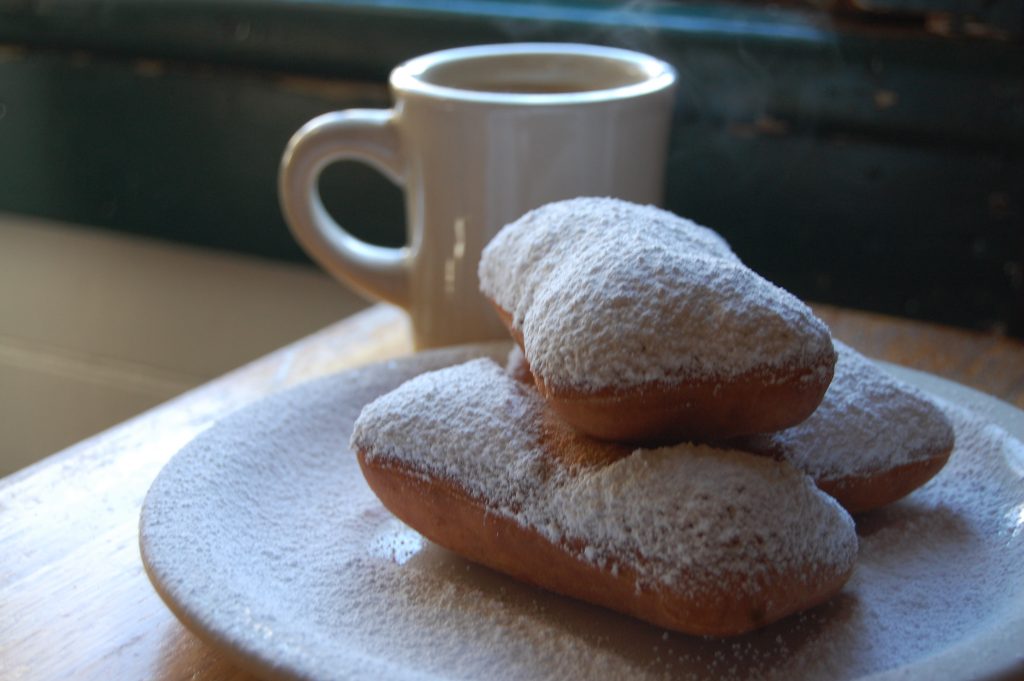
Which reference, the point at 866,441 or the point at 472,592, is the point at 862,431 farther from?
the point at 472,592

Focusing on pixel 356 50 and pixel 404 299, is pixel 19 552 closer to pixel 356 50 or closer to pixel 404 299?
pixel 404 299

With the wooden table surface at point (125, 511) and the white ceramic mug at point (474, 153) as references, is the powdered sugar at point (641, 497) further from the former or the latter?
the white ceramic mug at point (474, 153)

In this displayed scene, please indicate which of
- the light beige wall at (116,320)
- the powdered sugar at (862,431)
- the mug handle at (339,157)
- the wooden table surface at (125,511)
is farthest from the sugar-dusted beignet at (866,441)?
the light beige wall at (116,320)

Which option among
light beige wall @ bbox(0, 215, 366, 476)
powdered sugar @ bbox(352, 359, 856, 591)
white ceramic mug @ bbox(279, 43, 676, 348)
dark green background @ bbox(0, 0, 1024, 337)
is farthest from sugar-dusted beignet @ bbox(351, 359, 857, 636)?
light beige wall @ bbox(0, 215, 366, 476)

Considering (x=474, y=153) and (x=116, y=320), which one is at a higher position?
(x=474, y=153)

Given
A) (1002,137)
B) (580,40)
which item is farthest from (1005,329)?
(580,40)

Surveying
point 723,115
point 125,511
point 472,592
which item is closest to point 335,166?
point 723,115
